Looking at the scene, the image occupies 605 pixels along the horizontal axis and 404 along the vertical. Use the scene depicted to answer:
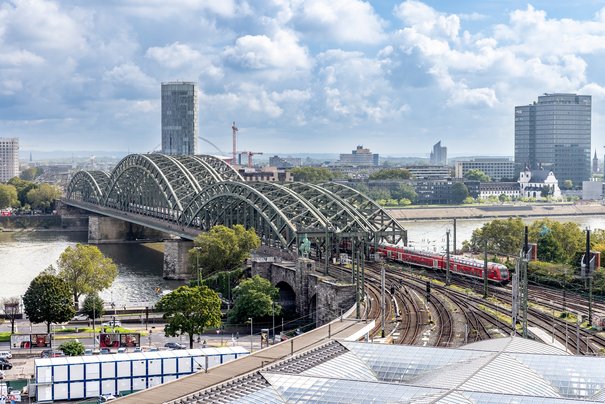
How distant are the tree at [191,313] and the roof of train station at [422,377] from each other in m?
15.4

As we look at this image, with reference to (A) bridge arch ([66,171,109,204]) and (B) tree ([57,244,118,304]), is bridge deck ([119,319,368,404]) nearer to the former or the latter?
(B) tree ([57,244,118,304])

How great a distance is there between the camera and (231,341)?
62.7m

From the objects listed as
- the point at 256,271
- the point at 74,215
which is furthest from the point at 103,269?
the point at 74,215

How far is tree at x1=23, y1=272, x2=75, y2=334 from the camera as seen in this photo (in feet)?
210

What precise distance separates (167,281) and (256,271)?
19.6 metres

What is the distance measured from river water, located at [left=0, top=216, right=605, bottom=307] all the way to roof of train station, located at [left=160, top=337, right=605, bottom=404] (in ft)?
137

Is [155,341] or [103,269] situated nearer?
[155,341]

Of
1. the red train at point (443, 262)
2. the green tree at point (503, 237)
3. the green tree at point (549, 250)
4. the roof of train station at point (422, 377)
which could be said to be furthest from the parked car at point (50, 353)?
the green tree at point (503, 237)

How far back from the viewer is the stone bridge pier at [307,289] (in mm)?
65794

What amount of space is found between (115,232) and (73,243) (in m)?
7.21

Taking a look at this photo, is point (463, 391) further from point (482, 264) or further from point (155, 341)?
point (482, 264)

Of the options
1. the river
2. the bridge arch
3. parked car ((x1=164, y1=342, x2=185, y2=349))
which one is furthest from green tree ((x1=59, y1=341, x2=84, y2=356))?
the bridge arch

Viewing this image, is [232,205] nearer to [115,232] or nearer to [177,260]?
[177,260]

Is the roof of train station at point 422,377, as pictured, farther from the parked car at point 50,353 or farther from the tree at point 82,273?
the tree at point 82,273
